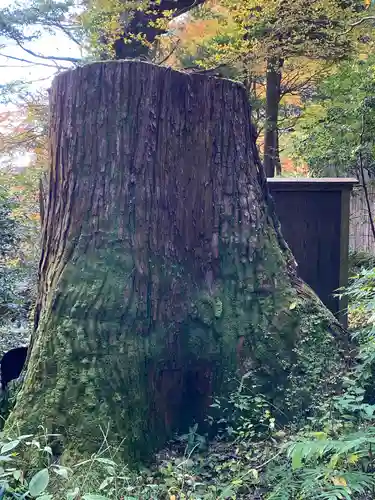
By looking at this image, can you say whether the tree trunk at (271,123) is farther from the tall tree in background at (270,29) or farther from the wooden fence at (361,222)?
the wooden fence at (361,222)

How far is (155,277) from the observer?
8.81 ft

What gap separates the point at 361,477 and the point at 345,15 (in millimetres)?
8017

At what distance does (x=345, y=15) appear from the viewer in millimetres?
8062

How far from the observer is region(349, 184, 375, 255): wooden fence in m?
8.80

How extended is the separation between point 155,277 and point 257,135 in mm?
1536

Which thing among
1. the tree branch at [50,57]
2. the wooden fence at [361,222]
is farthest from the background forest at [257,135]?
the wooden fence at [361,222]

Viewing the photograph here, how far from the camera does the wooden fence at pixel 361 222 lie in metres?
8.80

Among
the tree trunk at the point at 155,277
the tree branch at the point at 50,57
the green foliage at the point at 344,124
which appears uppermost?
the tree branch at the point at 50,57

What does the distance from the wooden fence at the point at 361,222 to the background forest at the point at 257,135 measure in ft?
0.47

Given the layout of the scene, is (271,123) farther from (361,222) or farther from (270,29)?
(361,222)

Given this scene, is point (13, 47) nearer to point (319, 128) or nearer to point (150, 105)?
point (319, 128)

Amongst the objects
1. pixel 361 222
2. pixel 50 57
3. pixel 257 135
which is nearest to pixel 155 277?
pixel 257 135

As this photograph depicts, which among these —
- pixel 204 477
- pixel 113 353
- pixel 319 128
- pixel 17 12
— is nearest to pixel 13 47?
pixel 17 12

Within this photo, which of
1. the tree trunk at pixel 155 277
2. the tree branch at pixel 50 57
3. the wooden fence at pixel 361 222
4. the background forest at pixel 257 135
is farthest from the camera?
the tree branch at pixel 50 57
